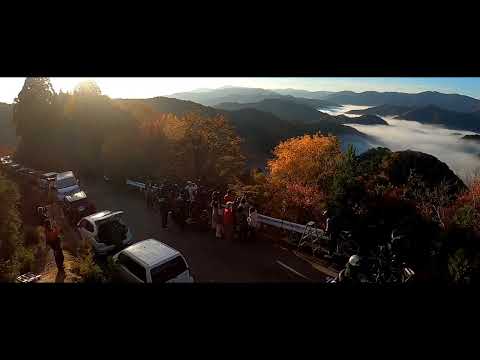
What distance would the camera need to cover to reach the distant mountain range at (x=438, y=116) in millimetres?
64375

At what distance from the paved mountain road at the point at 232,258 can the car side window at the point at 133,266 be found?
76.4 inches

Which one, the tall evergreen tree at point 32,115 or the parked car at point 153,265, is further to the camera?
the tall evergreen tree at point 32,115

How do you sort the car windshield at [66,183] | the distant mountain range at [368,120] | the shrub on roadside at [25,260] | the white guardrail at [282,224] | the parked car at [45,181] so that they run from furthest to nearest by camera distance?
1. the distant mountain range at [368,120]
2. the parked car at [45,181]
3. the car windshield at [66,183]
4. the white guardrail at [282,224]
5. the shrub on roadside at [25,260]

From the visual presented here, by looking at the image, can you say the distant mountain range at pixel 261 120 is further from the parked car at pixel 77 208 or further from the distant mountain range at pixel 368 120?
the parked car at pixel 77 208

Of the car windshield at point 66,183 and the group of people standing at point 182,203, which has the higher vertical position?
the group of people standing at point 182,203

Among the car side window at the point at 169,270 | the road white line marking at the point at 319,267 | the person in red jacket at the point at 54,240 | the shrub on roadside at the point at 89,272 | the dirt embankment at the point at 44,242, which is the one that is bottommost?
the dirt embankment at the point at 44,242

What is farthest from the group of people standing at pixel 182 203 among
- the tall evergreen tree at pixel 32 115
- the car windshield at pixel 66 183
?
the tall evergreen tree at pixel 32 115

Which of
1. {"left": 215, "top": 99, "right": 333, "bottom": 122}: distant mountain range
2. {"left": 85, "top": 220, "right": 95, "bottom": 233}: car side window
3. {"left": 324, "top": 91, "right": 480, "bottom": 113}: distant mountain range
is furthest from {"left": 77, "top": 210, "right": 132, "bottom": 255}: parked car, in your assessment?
{"left": 215, "top": 99, "right": 333, "bottom": 122}: distant mountain range

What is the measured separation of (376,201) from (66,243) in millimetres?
10509

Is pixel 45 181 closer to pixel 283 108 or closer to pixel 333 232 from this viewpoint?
pixel 333 232

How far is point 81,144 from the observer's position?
34.4 metres

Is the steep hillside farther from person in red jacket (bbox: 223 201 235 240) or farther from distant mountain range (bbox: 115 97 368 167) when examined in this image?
person in red jacket (bbox: 223 201 235 240)
